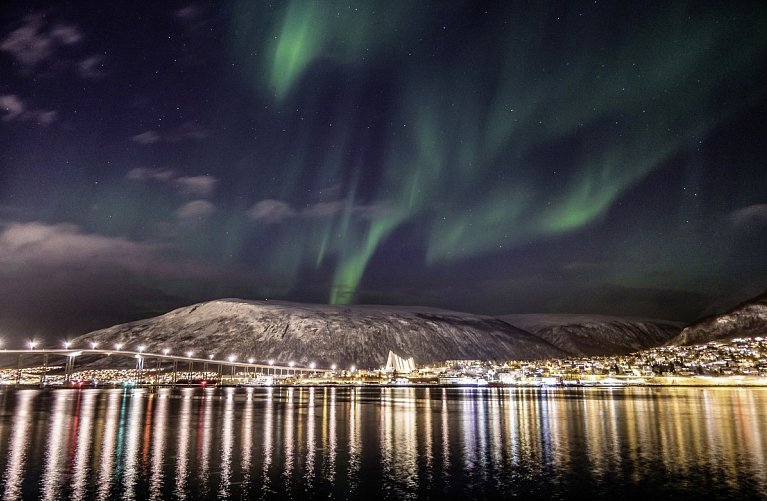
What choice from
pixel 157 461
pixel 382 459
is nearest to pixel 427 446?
pixel 382 459

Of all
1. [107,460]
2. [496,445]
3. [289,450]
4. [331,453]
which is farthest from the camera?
[496,445]

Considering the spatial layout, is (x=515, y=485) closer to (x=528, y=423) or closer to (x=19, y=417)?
(x=528, y=423)

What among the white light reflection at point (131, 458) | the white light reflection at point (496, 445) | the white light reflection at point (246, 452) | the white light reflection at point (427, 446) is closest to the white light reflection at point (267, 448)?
the white light reflection at point (246, 452)

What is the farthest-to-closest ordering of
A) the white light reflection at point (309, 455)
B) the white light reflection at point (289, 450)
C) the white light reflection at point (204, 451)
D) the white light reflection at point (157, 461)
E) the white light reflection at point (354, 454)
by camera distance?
the white light reflection at point (289, 450), the white light reflection at point (309, 455), the white light reflection at point (354, 454), the white light reflection at point (204, 451), the white light reflection at point (157, 461)

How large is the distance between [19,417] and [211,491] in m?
61.5

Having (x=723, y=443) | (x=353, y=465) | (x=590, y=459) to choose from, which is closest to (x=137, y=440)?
(x=353, y=465)

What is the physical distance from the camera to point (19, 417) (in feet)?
248

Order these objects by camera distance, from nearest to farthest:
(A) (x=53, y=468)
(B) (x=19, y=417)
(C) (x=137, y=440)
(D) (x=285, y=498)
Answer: (D) (x=285, y=498), (A) (x=53, y=468), (C) (x=137, y=440), (B) (x=19, y=417)

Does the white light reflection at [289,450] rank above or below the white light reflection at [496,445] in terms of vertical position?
above

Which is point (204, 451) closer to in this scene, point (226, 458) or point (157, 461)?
point (226, 458)

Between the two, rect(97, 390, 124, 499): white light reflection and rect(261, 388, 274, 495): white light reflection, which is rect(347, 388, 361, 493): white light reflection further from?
rect(97, 390, 124, 499): white light reflection

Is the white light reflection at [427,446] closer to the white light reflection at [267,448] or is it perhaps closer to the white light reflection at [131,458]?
the white light reflection at [267,448]

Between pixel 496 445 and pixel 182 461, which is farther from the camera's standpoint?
pixel 496 445

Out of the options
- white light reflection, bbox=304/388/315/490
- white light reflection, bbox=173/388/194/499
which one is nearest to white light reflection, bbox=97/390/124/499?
white light reflection, bbox=173/388/194/499
